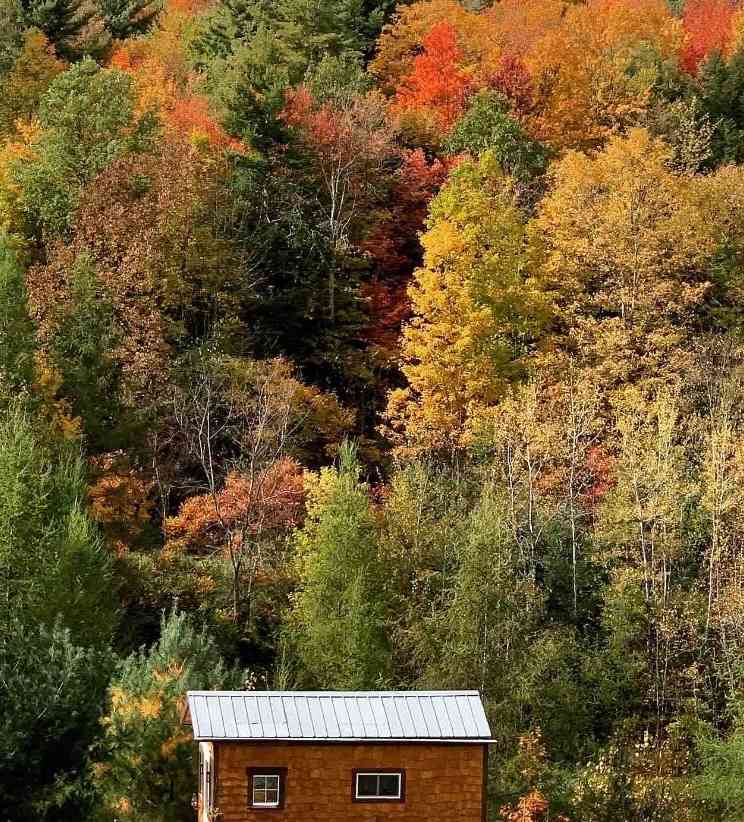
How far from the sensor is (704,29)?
13350 cm

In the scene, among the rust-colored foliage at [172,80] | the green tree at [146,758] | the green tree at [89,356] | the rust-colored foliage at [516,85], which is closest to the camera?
the green tree at [146,758]

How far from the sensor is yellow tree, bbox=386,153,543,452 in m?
82.2

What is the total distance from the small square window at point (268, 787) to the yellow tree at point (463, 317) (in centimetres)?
2929

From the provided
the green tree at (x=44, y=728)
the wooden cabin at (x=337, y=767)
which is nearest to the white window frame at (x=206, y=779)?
the wooden cabin at (x=337, y=767)

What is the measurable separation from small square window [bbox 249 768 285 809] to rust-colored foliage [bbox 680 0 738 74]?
7448 centimetres

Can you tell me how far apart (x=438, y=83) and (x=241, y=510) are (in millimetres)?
40209

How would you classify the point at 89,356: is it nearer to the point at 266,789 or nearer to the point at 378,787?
the point at 266,789

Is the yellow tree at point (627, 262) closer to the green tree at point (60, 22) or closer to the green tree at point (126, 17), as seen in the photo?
the green tree at point (60, 22)

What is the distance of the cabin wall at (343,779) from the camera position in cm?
5247

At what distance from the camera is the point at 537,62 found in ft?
363

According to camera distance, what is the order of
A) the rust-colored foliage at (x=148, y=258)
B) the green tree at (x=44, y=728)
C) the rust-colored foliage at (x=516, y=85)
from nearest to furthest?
1. the green tree at (x=44, y=728)
2. the rust-colored foliage at (x=148, y=258)
3. the rust-colored foliage at (x=516, y=85)

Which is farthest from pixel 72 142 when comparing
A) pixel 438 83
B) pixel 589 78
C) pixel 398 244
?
pixel 589 78

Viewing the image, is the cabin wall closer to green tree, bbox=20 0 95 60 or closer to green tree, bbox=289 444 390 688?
green tree, bbox=289 444 390 688

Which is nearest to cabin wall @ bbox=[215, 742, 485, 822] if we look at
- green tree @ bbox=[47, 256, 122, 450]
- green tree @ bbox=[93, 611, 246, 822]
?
green tree @ bbox=[93, 611, 246, 822]
